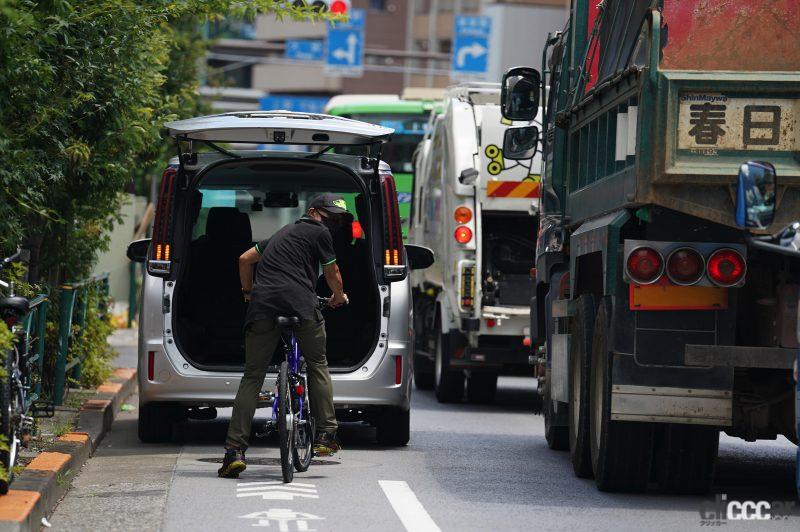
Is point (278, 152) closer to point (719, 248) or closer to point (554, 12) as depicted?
point (719, 248)

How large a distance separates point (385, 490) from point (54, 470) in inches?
74.2

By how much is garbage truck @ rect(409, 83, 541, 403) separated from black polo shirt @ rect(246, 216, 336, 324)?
19.0ft

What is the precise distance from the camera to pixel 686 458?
9617 mm

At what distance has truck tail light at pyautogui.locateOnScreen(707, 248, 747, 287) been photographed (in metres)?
8.91

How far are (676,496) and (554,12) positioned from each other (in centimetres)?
4667

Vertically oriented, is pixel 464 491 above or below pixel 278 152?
below

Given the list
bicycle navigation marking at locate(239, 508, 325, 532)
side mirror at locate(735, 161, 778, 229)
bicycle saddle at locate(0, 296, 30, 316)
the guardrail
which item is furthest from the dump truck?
the guardrail

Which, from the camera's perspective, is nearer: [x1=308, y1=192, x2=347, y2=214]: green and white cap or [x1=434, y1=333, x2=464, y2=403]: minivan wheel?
[x1=308, y1=192, x2=347, y2=214]: green and white cap

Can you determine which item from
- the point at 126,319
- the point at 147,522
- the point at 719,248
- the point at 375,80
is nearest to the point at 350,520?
the point at 147,522

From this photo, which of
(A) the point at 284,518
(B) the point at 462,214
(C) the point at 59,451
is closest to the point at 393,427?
(C) the point at 59,451

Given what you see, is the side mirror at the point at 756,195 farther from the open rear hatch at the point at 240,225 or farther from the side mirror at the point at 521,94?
the side mirror at the point at 521,94

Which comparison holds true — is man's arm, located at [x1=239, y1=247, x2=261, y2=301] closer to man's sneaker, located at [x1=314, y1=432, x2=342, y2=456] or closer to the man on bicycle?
the man on bicycle

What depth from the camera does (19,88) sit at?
10148 mm

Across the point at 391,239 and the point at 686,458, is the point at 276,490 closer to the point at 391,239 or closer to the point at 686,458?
the point at 686,458
